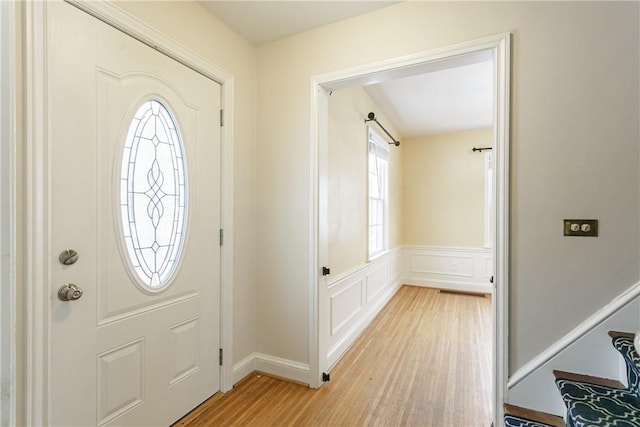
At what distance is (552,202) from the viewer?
1522 mm

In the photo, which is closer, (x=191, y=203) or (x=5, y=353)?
(x=5, y=353)

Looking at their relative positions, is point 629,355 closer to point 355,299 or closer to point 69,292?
point 355,299

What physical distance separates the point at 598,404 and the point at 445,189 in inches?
172

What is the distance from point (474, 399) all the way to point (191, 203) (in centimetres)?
230

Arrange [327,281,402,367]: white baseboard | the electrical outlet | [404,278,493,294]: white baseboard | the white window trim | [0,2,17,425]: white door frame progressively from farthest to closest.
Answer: [404,278,493,294]: white baseboard → the white window trim → [327,281,402,367]: white baseboard → the electrical outlet → [0,2,17,425]: white door frame

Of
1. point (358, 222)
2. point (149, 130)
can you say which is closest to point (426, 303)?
point (358, 222)

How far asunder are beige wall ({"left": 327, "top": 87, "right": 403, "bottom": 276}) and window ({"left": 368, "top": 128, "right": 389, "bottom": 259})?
13.4 inches

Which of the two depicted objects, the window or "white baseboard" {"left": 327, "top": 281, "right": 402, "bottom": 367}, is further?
the window

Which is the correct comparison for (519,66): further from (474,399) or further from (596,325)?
(474,399)

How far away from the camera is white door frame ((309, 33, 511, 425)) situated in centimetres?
159

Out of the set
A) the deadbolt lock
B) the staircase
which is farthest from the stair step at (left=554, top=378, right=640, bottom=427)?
the deadbolt lock

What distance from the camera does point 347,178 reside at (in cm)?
304

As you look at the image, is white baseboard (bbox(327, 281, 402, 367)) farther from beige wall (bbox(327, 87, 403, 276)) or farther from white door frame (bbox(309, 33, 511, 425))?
beige wall (bbox(327, 87, 403, 276))

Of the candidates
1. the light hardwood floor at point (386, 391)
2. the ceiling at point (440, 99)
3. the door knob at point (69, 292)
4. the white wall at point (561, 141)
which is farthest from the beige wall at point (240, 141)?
the ceiling at point (440, 99)
